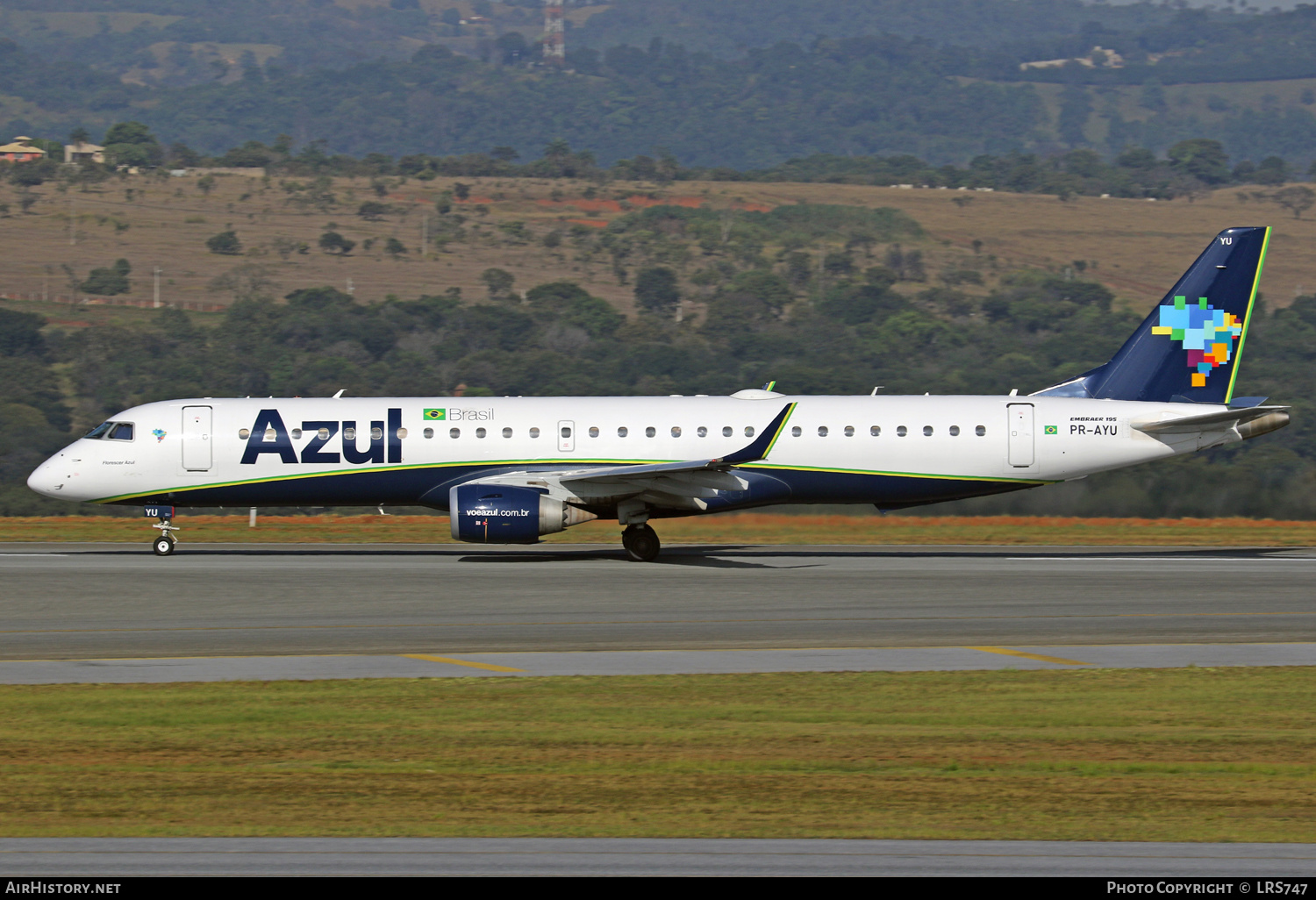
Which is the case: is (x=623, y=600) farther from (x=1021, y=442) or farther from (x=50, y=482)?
(x=50, y=482)

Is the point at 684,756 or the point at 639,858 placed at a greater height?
the point at 684,756

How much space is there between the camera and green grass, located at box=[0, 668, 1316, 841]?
41.1ft

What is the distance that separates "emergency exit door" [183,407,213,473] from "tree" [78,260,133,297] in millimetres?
126495

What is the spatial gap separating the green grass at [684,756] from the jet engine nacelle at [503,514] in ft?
45.4

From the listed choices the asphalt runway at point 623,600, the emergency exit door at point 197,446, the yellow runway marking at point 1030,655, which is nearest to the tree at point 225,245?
the asphalt runway at point 623,600

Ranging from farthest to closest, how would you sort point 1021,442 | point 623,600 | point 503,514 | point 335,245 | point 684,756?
point 335,245, point 1021,442, point 503,514, point 623,600, point 684,756

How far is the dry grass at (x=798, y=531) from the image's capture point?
1599 inches

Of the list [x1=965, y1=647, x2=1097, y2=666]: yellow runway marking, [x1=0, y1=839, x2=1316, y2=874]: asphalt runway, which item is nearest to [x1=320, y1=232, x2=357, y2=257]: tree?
[x1=965, y1=647, x2=1097, y2=666]: yellow runway marking

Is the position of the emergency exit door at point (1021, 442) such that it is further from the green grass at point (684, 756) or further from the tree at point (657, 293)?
the tree at point (657, 293)

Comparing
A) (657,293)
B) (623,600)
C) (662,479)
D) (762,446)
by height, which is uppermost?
(657,293)

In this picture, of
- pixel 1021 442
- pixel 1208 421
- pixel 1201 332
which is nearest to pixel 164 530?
pixel 1021 442

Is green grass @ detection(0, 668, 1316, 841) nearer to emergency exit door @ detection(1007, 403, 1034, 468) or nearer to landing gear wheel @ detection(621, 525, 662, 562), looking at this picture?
landing gear wheel @ detection(621, 525, 662, 562)

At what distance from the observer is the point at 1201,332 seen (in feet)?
123

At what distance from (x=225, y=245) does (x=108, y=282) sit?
2273 cm
